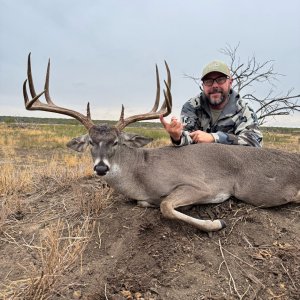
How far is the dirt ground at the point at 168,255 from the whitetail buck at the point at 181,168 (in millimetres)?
197

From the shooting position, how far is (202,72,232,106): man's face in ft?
21.2

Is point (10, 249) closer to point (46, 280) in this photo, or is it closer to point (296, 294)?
point (46, 280)

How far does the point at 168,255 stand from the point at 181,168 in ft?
4.57

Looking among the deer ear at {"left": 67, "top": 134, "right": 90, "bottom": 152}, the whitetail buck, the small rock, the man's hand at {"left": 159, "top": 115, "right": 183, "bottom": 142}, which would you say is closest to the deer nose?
the whitetail buck

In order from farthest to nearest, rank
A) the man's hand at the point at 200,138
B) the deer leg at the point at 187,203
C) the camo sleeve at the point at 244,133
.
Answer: the camo sleeve at the point at 244,133 < the man's hand at the point at 200,138 < the deer leg at the point at 187,203

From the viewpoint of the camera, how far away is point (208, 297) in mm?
3623

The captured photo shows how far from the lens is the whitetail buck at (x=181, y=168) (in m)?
5.06

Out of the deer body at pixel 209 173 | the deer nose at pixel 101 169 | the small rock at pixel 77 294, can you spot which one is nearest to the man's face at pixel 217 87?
the deer body at pixel 209 173

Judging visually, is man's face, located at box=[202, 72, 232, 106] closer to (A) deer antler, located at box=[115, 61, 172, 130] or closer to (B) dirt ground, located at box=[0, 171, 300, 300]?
(A) deer antler, located at box=[115, 61, 172, 130]

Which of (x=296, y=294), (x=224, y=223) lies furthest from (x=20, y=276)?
(x=296, y=294)

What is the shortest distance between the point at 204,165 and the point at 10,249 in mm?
2520

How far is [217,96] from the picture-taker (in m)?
6.49

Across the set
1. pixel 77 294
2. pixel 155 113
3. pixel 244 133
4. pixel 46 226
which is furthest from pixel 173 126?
pixel 77 294

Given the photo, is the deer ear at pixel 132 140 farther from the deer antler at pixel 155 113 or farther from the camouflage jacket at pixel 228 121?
the camouflage jacket at pixel 228 121
